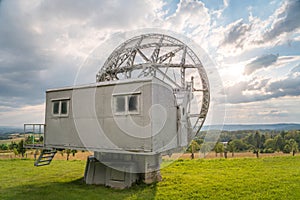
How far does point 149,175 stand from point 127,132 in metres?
3.68

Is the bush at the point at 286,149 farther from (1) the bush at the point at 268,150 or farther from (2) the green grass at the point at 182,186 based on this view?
(2) the green grass at the point at 182,186

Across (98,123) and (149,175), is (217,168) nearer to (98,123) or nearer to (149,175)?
(149,175)

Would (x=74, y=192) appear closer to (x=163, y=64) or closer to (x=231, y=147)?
(x=163, y=64)

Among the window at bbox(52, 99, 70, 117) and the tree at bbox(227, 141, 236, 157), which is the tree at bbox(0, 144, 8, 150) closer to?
the window at bbox(52, 99, 70, 117)

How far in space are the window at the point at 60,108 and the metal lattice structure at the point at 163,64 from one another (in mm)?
2958

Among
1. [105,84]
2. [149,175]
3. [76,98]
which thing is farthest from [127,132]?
[149,175]

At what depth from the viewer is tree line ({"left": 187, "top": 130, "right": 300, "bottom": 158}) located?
68.4 feet

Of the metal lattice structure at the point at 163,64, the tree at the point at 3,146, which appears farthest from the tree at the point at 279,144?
the tree at the point at 3,146

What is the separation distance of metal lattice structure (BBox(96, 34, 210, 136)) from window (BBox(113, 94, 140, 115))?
9.22 ft

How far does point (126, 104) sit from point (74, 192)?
14.4 ft

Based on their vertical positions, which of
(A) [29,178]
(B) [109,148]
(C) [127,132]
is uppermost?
(C) [127,132]

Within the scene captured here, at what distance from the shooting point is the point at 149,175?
33.7 feet

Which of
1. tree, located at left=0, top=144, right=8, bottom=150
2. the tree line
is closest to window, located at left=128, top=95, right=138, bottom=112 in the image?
the tree line

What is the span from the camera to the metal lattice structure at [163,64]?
10633 mm
